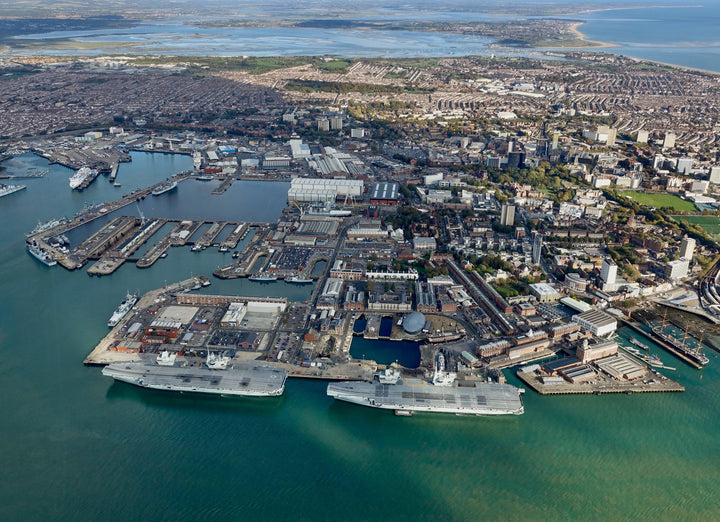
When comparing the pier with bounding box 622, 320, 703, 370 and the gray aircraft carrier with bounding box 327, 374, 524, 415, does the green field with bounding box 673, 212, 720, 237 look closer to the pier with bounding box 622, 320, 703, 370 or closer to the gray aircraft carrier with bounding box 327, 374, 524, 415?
the pier with bounding box 622, 320, 703, 370

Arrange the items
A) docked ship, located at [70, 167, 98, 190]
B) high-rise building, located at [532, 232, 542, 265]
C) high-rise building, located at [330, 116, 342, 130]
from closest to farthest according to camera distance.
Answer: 1. high-rise building, located at [532, 232, 542, 265]
2. docked ship, located at [70, 167, 98, 190]
3. high-rise building, located at [330, 116, 342, 130]

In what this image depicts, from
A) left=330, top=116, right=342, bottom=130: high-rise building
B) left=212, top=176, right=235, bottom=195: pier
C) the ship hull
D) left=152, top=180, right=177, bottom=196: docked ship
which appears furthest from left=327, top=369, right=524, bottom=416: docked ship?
left=330, top=116, right=342, bottom=130: high-rise building

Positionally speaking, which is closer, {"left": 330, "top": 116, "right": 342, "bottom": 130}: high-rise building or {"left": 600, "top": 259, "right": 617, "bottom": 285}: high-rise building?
{"left": 600, "top": 259, "right": 617, "bottom": 285}: high-rise building

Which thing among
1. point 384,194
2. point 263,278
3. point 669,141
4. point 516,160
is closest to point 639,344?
point 263,278

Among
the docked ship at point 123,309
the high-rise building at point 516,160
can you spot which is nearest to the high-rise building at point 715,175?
the high-rise building at point 516,160

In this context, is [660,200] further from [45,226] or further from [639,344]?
[45,226]

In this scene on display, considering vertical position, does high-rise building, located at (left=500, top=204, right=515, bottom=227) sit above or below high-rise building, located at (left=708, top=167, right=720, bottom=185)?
below
